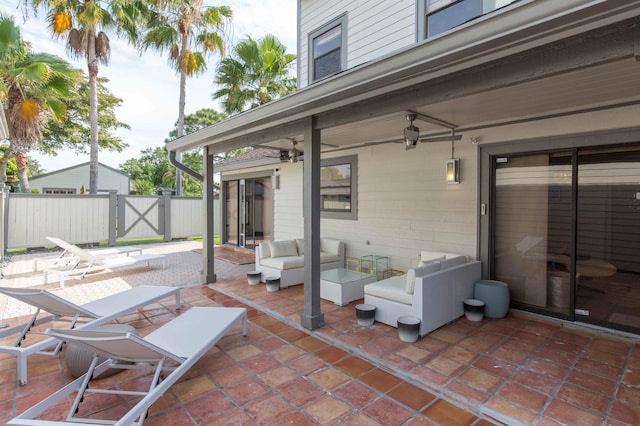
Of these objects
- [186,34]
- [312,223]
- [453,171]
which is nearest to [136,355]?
[312,223]

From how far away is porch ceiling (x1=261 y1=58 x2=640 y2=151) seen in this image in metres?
3.02

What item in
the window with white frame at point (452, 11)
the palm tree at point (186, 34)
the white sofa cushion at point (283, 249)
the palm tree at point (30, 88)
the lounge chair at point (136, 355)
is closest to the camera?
the lounge chair at point (136, 355)

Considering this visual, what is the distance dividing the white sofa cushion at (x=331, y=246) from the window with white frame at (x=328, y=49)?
3.67 m

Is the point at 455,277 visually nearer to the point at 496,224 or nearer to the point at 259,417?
the point at 496,224

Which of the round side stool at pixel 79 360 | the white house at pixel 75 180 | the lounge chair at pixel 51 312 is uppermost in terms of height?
the white house at pixel 75 180

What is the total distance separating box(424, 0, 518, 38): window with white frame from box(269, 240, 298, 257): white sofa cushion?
A: 4.55 meters

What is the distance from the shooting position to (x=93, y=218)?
11.1 meters

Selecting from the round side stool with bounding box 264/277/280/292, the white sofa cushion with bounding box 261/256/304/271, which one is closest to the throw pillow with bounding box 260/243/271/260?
the white sofa cushion with bounding box 261/256/304/271

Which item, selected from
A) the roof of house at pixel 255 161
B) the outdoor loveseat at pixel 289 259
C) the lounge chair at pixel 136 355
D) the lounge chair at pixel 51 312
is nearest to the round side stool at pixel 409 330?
the lounge chair at pixel 136 355

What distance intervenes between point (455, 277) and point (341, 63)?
197 inches

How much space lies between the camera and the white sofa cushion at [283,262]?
5.99 metres

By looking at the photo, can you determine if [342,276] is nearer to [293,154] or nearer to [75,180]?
[293,154]

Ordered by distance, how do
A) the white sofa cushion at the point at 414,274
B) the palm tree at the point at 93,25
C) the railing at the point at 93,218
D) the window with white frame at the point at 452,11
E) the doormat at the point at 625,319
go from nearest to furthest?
1. the doormat at the point at 625,319
2. the white sofa cushion at the point at 414,274
3. the window with white frame at the point at 452,11
4. the railing at the point at 93,218
5. the palm tree at the point at 93,25

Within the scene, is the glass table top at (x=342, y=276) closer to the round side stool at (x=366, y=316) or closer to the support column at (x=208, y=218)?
the round side stool at (x=366, y=316)
